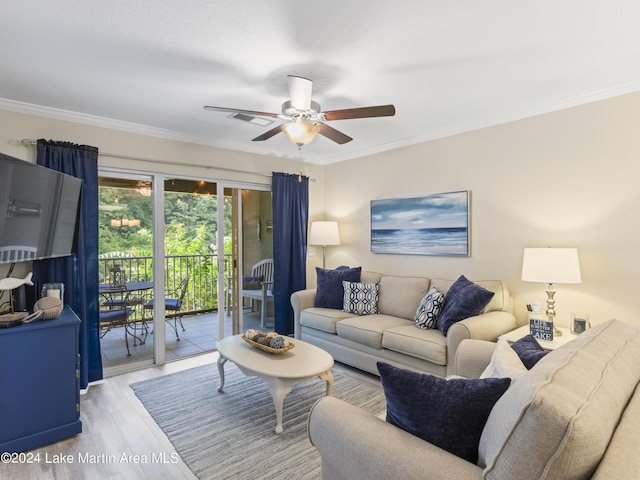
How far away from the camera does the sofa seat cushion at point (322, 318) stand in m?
3.78

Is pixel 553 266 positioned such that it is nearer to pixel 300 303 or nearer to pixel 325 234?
pixel 300 303

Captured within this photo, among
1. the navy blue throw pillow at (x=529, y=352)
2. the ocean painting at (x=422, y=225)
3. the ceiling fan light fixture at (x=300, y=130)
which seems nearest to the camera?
the navy blue throw pillow at (x=529, y=352)

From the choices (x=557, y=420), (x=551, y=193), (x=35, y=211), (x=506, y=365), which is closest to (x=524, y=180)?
(x=551, y=193)

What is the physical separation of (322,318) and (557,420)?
10.3ft

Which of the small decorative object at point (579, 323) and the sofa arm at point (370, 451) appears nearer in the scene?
the sofa arm at point (370, 451)

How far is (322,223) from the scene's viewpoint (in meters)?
4.84

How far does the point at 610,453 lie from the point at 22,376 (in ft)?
10.3

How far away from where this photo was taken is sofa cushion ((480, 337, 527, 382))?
1.34m

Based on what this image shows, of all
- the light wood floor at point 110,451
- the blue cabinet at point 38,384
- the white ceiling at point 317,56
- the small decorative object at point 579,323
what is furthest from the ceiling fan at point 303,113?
the light wood floor at point 110,451

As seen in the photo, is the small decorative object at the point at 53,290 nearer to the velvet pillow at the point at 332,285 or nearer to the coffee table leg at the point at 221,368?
the coffee table leg at the point at 221,368

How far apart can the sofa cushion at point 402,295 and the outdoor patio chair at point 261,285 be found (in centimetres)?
159

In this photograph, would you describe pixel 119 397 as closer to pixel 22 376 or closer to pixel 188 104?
pixel 22 376

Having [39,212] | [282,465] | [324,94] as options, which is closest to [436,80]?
[324,94]

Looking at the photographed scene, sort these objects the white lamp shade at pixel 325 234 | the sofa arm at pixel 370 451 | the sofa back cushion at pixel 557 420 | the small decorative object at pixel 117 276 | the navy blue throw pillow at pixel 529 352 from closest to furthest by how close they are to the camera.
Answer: the sofa back cushion at pixel 557 420, the sofa arm at pixel 370 451, the navy blue throw pillow at pixel 529 352, the small decorative object at pixel 117 276, the white lamp shade at pixel 325 234
